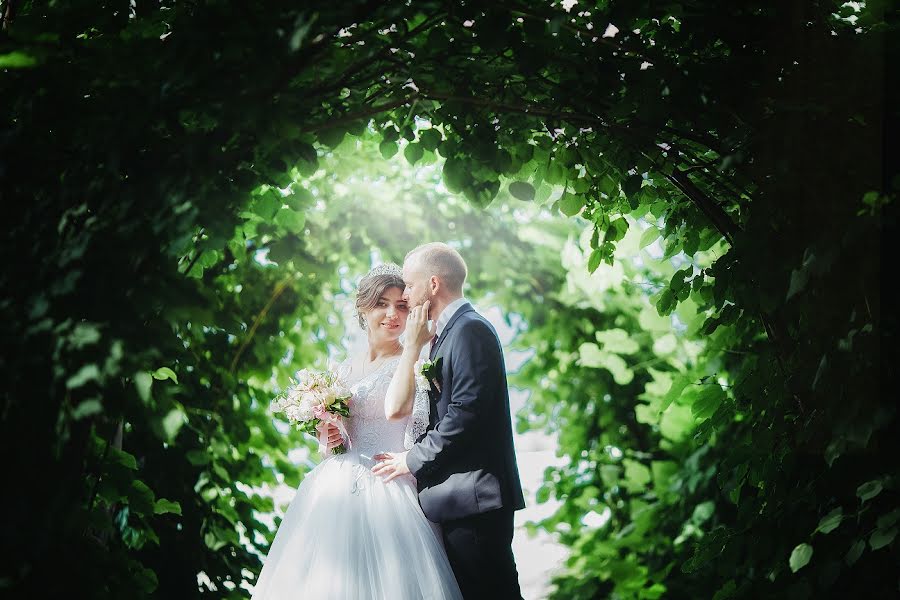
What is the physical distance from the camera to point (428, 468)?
3.28 m

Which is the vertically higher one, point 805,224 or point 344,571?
point 805,224

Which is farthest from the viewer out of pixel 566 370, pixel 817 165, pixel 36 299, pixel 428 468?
pixel 566 370

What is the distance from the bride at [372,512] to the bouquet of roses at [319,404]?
2.1 inches

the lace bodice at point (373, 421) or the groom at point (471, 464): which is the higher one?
the lace bodice at point (373, 421)

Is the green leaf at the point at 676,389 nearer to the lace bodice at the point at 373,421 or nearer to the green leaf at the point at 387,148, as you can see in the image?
the lace bodice at the point at 373,421

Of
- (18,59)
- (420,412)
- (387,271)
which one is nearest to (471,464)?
(420,412)

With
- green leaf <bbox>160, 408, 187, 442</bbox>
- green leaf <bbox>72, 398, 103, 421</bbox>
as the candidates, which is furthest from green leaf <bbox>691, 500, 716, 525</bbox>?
green leaf <bbox>72, 398, 103, 421</bbox>

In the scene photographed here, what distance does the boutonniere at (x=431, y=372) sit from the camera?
339cm

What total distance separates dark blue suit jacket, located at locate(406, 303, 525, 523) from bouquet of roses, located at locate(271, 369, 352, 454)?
1.47 ft

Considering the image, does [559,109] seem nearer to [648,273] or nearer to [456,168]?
[456,168]

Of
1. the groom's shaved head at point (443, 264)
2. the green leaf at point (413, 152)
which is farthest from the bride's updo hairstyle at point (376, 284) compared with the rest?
the green leaf at point (413, 152)

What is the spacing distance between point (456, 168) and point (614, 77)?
0.62 meters

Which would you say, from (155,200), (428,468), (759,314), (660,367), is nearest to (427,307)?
(428,468)

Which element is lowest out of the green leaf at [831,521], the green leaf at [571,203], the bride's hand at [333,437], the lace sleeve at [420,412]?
the green leaf at [831,521]
